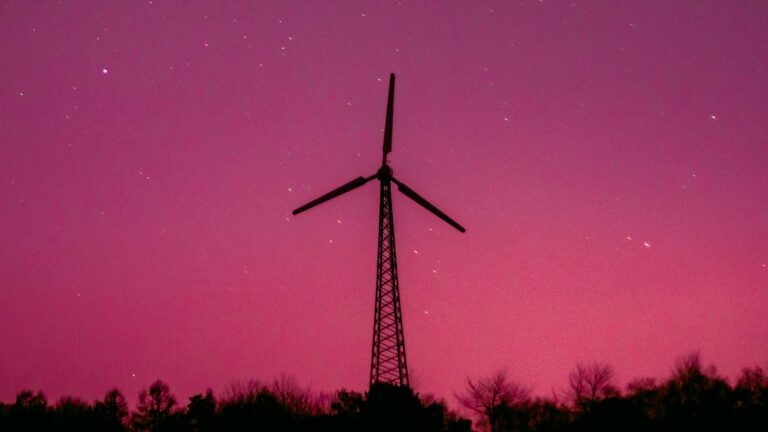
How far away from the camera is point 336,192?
51406 millimetres

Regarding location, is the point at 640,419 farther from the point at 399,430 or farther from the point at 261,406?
the point at 261,406

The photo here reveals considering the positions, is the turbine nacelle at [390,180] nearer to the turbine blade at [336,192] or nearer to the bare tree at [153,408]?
the turbine blade at [336,192]

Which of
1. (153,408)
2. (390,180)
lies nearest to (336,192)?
(390,180)

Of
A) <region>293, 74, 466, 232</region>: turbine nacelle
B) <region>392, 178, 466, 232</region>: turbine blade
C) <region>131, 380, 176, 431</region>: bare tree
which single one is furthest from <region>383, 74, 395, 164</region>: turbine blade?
<region>131, 380, 176, 431</region>: bare tree

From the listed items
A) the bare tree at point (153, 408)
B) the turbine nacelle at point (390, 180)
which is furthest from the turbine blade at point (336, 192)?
the bare tree at point (153, 408)

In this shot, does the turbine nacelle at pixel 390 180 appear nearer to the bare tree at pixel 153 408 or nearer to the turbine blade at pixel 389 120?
the turbine blade at pixel 389 120

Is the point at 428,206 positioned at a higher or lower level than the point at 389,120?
lower

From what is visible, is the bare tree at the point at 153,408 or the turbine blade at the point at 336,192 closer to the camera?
the turbine blade at the point at 336,192

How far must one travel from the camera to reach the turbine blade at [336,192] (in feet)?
167

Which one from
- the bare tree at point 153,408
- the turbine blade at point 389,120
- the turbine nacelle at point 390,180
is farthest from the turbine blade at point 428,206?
the bare tree at point 153,408

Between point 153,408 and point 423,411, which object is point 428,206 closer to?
point 423,411

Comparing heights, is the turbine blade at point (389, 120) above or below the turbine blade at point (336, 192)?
above

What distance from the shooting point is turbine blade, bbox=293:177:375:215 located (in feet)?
167

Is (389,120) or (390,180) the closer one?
(390,180)
